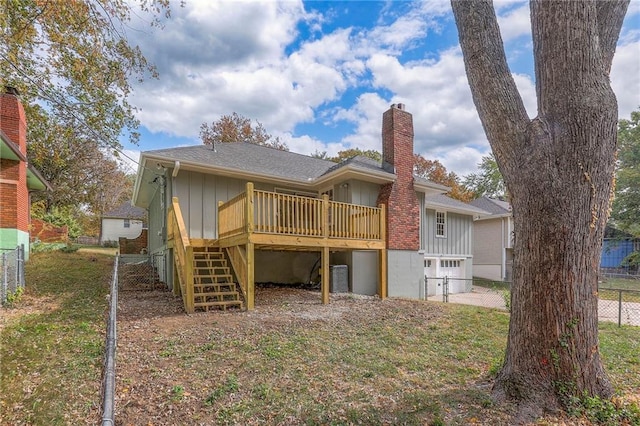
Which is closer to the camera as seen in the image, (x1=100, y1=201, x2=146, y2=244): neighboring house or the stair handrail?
the stair handrail

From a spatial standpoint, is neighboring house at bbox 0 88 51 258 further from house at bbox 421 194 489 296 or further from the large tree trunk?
house at bbox 421 194 489 296

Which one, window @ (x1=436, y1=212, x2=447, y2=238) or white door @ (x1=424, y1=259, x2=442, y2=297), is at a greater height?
window @ (x1=436, y1=212, x2=447, y2=238)

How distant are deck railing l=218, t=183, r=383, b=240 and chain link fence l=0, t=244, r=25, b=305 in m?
4.38

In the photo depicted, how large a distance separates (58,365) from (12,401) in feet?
2.65

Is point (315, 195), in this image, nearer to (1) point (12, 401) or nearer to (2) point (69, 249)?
(1) point (12, 401)

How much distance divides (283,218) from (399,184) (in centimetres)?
478

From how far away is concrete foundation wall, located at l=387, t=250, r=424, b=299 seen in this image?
1100cm

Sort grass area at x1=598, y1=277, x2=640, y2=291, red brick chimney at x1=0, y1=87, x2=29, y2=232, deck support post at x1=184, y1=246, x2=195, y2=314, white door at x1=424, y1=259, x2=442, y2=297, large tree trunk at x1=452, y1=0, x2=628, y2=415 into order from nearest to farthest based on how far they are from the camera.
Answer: large tree trunk at x1=452, y1=0, x2=628, y2=415 → deck support post at x1=184, y1=246, x2=195, y2=314 → red brick chimney at x1=0, y1=87, x2=29, y2=232 → white door at x1=424, y1=259, x2=442, y2=297 → grass area at x1=598, y1=277, x2=640, y2=291

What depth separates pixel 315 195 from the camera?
478 inches

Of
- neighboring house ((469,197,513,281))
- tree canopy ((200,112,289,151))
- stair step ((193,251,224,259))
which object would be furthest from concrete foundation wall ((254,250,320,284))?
tree canopy ((200,112,289,151))

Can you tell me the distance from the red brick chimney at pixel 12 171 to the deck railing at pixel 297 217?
6644 mm

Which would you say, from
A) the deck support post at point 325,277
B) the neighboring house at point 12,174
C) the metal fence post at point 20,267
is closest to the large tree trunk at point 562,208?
the deck support post at point 325,277

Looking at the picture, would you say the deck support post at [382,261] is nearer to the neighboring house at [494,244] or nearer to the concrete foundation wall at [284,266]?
the concrete foundation wall at [284,266]

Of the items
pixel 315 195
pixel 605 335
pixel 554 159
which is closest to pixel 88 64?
pixel 315 195
